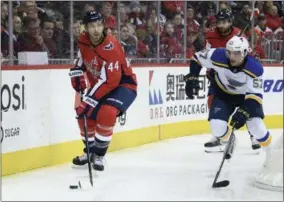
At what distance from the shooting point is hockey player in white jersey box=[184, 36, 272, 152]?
442 centimetres

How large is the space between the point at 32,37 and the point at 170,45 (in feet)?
7.73

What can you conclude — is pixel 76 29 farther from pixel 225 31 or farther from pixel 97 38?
pixel 97 38

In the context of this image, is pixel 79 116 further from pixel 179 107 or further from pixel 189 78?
pixel 179 107

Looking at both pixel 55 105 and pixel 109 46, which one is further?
pixel 55 105

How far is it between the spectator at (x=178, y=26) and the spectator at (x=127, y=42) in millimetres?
900

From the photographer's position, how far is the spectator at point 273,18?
965cm

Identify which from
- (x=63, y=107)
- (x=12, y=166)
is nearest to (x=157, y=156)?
(x=63, y=107)

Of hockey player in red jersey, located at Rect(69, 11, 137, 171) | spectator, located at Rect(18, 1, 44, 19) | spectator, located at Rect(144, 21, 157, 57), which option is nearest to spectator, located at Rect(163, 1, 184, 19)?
spectator, located at Rect(144, 21, 157, 57)

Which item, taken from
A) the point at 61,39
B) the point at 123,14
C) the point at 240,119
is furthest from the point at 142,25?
the point at 240,119

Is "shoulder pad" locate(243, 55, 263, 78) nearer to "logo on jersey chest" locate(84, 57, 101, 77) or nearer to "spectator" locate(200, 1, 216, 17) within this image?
"logo on jersey chest" locate(84, 57, 101, 77)

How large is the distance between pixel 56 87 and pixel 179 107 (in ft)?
7.80

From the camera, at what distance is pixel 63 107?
5316 mm

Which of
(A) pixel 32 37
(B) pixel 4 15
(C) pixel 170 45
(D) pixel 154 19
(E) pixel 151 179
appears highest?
(B) pixel 4 15

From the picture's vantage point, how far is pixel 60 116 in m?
5.27
